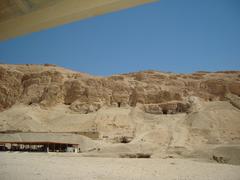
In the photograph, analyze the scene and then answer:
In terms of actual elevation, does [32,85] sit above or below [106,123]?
above

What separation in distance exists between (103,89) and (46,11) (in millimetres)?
47762

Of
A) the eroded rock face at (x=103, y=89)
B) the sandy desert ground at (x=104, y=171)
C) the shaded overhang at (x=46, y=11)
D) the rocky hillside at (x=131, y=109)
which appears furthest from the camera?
the eroded rock face at (x=103, y=89)

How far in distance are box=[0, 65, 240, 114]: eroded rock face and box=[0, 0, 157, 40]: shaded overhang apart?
40.7 m

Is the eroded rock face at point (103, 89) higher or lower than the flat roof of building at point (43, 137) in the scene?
higher

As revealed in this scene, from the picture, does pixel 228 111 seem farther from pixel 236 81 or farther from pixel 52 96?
pixel 52 96

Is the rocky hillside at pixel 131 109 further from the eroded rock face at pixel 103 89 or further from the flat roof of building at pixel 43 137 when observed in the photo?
the flat roof of building at pixel 43 137

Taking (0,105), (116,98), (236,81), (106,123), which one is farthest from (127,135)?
(0,105)

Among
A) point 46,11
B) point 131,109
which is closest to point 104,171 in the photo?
point 46,11

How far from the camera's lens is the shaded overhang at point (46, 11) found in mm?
2453

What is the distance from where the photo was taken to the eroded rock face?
1897 inches

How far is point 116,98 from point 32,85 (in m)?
16.2

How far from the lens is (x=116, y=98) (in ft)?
162

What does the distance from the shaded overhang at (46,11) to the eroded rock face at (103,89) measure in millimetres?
40729

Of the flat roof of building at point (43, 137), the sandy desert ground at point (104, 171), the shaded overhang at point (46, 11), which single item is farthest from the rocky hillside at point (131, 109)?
the shaded overhang at point (46, 11)
